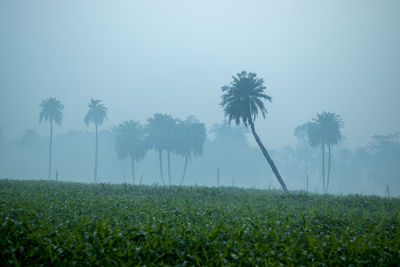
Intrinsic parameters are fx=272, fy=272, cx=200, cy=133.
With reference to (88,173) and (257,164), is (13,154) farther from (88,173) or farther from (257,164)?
(257,164)

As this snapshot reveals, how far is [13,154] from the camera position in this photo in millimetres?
106000

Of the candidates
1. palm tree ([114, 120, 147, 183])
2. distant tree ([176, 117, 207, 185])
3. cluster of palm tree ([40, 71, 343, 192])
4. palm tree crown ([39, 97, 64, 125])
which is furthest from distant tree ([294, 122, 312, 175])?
palm tree crown ([39, 97, 64, 125])

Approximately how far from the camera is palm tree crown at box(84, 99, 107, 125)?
72438 mm

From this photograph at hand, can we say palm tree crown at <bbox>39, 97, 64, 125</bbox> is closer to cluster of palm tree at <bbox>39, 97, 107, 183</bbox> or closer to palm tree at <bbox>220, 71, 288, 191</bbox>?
cluster of palm tree at <bbox>39, 97, 107, 183</bbox>

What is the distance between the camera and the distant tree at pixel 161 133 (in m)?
67.6

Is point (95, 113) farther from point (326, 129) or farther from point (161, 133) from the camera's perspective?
point (326, 129)

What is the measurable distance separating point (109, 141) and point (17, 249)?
333 feet

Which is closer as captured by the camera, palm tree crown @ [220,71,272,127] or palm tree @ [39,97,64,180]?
palm tree crown @ [220,71,272,127]

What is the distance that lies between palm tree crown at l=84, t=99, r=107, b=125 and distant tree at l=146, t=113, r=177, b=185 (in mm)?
13827

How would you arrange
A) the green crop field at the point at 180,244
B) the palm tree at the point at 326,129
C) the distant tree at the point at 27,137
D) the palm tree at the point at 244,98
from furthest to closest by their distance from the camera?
the distant tree at the point at 27,137, the palm tree at the point at 326,129, the palm tree at the point at 244,98, the green crop field at the point at 180,244

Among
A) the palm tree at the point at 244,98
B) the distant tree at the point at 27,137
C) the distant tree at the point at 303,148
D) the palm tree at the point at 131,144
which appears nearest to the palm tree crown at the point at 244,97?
the palm tree at the point at 244,98

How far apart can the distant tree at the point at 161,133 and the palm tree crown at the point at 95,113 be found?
13827mm

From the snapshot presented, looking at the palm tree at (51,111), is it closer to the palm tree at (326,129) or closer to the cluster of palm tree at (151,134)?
the cluster of palm tree at (151,134)

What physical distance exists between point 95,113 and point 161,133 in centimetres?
1986
